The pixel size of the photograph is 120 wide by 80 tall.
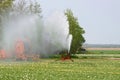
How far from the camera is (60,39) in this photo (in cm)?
7588

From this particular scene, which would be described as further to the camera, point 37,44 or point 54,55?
point 54,55

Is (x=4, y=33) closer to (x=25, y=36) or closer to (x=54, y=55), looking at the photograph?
(x=25, y=36)

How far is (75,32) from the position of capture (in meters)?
99.2

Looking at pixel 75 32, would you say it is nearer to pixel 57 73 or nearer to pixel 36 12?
pixel 36 12

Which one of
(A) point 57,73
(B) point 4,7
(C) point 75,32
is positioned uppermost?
(B) point 4,7

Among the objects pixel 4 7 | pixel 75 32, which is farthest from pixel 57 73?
pixel 75 32

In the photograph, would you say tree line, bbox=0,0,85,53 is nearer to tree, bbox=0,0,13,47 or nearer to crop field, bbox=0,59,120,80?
tree, bbox=0,0,13,47

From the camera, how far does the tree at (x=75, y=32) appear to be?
315 ft

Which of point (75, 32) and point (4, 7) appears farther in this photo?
point (75, 32)

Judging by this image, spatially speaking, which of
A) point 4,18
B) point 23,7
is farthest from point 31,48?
point 23,7

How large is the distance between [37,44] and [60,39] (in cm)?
841

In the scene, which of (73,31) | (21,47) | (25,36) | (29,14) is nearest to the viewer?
(21,47)

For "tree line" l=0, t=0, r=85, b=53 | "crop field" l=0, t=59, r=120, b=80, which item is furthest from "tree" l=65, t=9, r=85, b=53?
"crop field" l=0, t=59, r=120, b=80

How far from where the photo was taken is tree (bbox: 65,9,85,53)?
9614 centimetres
